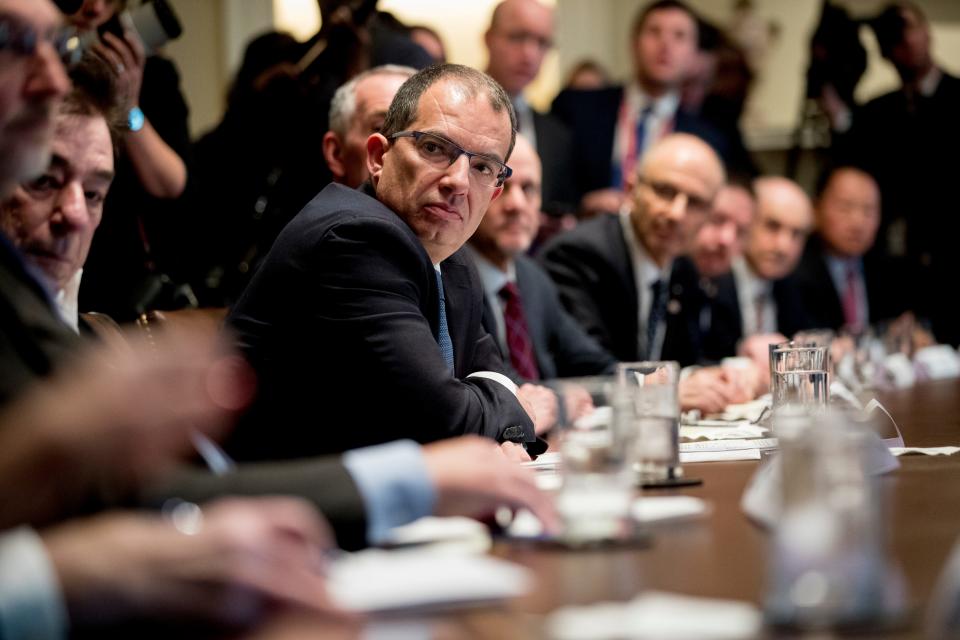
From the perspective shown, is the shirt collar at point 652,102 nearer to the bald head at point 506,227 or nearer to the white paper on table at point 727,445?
the bald head at point 506,227

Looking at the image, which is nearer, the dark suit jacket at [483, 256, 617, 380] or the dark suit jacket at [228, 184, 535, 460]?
the dark suit jacket at [228, 184, 535, 460]

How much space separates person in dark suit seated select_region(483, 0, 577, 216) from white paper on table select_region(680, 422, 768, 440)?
212 centimetres

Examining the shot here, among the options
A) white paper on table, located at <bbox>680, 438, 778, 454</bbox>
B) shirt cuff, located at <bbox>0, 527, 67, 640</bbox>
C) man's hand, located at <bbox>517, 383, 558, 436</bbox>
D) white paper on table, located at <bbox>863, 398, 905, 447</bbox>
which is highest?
shirt cuff, located at <bbox>0, 527, 67, 640</bbox>

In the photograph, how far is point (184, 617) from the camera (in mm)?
1102

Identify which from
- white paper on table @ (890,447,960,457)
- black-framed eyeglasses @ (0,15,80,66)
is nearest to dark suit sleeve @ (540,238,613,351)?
white paper on table @ (890,447,960,457)

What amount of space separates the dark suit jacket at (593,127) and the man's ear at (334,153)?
6.39ft

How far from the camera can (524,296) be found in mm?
3871

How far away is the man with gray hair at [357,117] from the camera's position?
134 inches

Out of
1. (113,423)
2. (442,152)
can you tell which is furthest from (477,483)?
(442,152)

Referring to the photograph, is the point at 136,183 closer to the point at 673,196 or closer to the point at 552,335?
the point at 552,335

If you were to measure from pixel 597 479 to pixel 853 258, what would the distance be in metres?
4.99

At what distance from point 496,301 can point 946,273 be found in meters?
3.21

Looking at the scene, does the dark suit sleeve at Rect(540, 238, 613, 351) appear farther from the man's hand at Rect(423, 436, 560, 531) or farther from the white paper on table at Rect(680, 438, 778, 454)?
the man's hand at Rect(423, 436, 560, 531)

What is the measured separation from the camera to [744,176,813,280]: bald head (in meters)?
5.70
